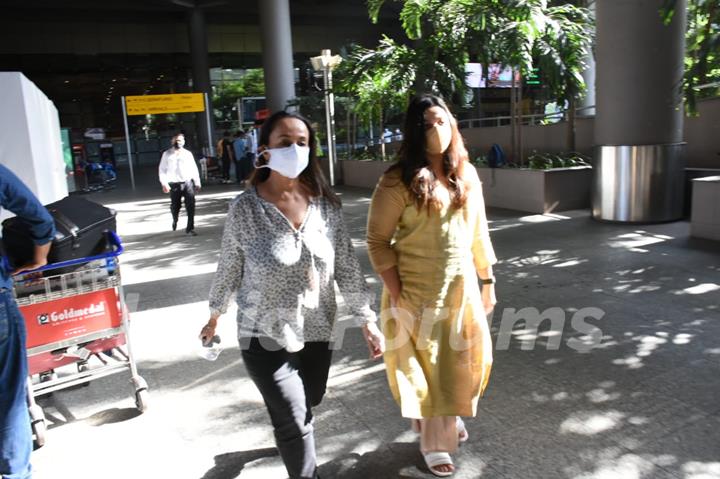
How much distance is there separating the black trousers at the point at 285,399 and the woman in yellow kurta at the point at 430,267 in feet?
1.72

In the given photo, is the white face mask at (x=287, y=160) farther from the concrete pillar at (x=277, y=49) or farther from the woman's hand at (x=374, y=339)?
the concrete pillar at (x=277, y=49)

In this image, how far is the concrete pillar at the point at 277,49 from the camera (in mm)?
24531

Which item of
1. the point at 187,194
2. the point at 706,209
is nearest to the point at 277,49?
the point at 187,194

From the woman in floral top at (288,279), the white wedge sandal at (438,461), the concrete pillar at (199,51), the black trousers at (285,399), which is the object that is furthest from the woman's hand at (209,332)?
the concrete pillar at (199,51)

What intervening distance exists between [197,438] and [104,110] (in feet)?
155

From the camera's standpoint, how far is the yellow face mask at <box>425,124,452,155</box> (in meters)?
3.03

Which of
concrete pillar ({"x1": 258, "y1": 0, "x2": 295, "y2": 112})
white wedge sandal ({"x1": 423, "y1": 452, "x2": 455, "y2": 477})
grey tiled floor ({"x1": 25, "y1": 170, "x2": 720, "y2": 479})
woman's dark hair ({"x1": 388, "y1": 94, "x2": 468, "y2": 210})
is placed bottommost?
grey tiled floor ({"x1": 25, "y1": 170, "x2": 720, "y2": 479})

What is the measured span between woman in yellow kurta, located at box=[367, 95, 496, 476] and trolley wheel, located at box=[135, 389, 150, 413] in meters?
1.91

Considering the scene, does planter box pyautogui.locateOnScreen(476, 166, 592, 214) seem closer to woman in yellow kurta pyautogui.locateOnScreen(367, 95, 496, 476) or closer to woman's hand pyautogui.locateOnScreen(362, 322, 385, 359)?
woman in yellow kurta pyautogui.locateOnScreen(367, 95, 496, 476)

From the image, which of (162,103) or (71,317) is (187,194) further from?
(162,103)

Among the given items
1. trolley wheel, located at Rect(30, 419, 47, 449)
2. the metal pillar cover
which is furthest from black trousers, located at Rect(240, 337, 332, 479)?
the metal pillar cover

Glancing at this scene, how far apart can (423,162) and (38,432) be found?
9.14ft

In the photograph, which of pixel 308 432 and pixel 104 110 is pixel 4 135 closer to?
pixel 308 432

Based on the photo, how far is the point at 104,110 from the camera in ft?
152
